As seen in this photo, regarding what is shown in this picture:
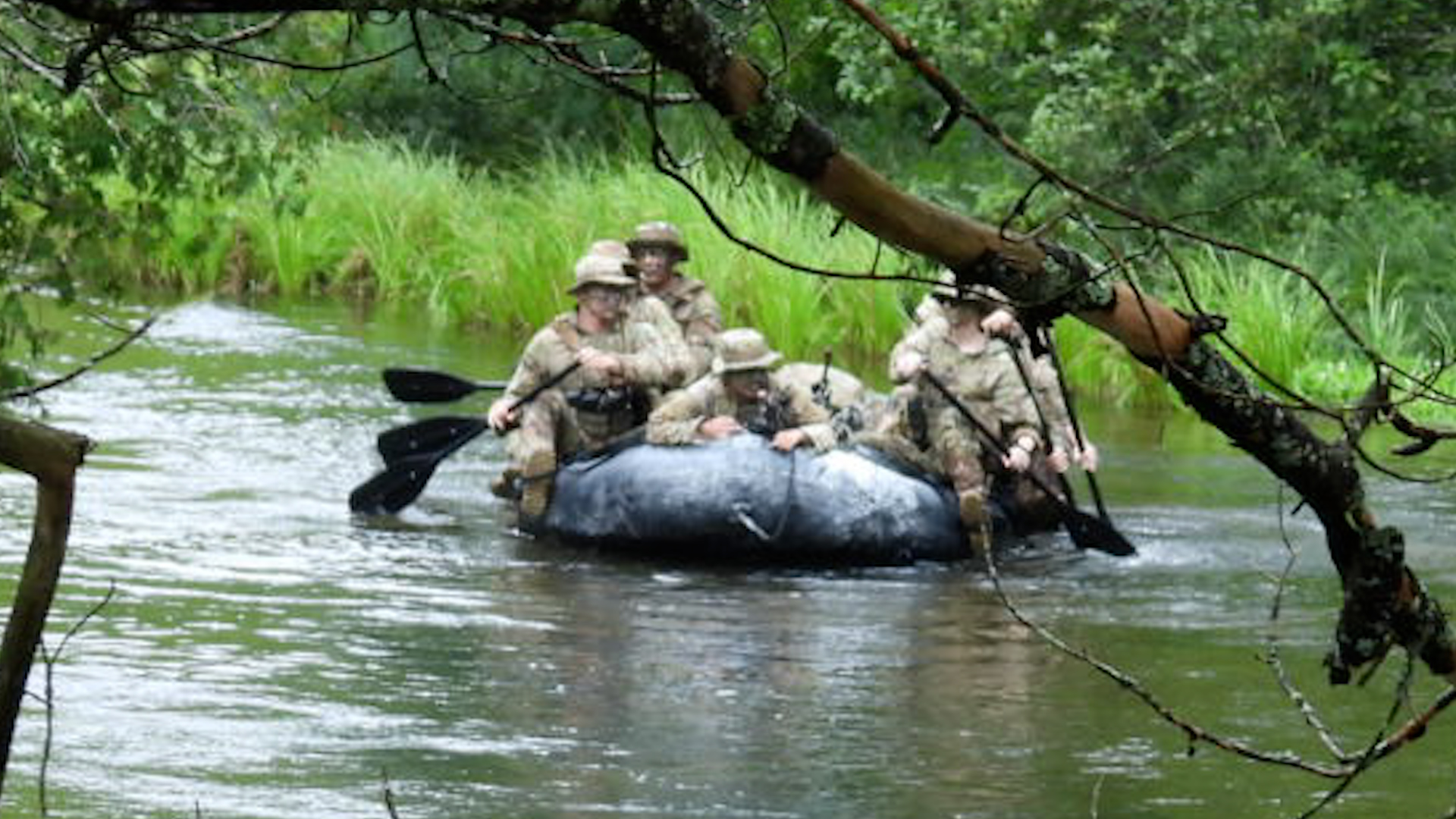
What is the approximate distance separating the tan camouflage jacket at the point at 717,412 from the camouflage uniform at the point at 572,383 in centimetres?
41

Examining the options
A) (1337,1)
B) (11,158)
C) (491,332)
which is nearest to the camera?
(11,158)

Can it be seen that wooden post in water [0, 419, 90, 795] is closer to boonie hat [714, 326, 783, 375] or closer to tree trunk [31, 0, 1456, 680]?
tree trunk [31, 0, 1456, 680]

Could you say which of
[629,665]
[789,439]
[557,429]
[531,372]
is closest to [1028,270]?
[629,665]

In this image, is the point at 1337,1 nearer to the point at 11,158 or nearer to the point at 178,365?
the point at 178,365

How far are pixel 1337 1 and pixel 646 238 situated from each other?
8184mm

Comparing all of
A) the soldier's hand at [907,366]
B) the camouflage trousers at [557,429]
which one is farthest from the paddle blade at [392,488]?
the soldier's hand at [907,366]

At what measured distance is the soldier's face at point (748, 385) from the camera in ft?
55.2

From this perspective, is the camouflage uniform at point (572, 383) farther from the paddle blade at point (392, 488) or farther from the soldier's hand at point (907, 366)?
the soldier's hand at point (907, 366)

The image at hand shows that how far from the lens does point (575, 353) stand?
17.6 m

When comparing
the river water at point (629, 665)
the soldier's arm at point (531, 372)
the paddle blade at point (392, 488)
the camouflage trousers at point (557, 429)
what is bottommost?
the river water at point (629, 665)

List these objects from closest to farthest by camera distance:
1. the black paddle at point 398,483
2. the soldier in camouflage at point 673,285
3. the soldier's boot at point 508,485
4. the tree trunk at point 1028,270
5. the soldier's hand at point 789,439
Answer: the tree trunk at point 1028,270 → the soldier's hand at point 789,439 → the soldier's boot at point 508,485 → the black paddle at point 398,483 → the soldier in camouflage at point 673,285

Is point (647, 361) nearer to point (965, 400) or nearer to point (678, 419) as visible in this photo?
point (678, 419)

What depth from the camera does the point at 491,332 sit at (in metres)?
29.2

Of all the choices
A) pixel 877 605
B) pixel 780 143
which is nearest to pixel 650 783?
pixel 877 605
